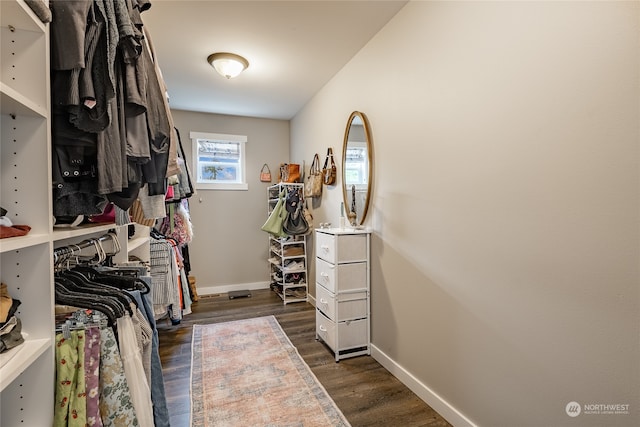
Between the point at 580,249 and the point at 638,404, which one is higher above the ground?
the point at 580,249

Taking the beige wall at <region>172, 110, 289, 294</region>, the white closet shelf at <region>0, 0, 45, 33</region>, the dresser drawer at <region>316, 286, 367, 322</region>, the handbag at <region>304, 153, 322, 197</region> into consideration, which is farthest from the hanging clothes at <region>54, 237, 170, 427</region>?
the beige wall at <region>172, 110, 289, 294</region>

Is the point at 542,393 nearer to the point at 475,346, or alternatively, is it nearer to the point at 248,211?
the point at 475,346

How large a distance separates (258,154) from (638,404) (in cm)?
428

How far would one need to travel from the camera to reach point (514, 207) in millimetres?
1349

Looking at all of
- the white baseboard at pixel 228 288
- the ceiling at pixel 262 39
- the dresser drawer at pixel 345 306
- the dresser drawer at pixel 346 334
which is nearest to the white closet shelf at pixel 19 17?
the ceiling at pixel 262 39

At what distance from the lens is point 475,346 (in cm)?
155

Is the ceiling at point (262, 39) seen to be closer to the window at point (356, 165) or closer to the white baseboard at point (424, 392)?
the window at point (356, 165)

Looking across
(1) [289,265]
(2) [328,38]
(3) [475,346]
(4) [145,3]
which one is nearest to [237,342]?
(1) [289,265]

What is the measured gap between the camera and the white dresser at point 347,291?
237cm

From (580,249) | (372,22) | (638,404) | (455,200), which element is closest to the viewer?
(638,404)

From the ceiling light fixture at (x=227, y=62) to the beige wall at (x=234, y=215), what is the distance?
1.63 meters

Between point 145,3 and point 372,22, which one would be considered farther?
point 372,22

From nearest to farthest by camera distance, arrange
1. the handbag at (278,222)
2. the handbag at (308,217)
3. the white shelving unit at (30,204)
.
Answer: the white shelving unit at (30,204) → the handbag at (278,222) → the handbag at (308,217)

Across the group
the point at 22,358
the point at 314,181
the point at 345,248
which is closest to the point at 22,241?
the point at 22,358
